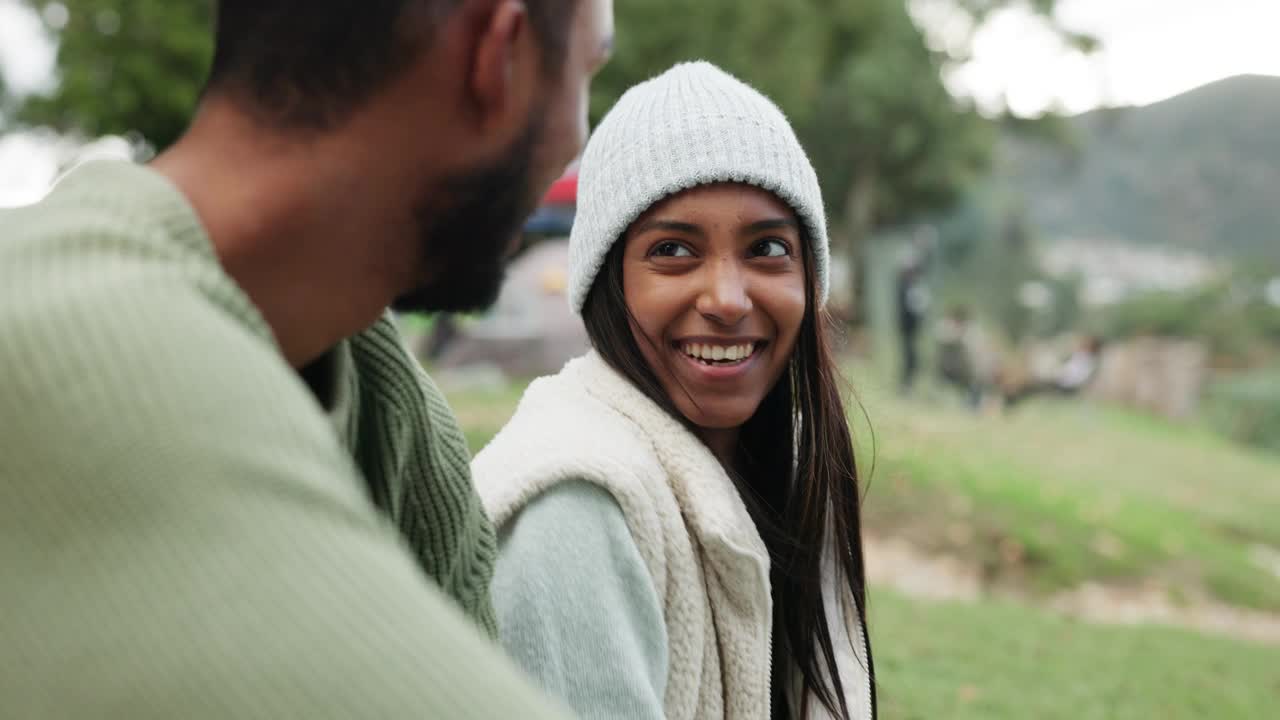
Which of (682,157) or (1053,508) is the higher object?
(682,157)

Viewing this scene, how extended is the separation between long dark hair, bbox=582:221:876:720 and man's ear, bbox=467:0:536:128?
119 cm

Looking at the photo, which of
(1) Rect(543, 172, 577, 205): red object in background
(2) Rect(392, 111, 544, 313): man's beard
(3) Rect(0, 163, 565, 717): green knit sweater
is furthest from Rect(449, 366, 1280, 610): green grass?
(3) Rect(0, 163, 565, 717): green knit sweater

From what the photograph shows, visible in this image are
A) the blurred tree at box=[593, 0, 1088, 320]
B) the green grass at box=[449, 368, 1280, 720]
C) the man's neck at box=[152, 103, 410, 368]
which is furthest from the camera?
the blurred tree at box=[593, 0, 1088, 320]

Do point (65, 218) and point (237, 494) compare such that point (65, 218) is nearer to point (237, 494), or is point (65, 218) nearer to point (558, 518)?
point (237, 494)

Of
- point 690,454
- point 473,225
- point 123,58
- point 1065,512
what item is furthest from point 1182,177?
point 473,225

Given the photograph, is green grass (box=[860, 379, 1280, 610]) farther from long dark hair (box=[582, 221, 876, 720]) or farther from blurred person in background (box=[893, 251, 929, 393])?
blurred person in background (box=[893, 251, 929, 393])

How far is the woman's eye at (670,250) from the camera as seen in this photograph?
7.25ft

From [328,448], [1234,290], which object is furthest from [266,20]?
[1234,290]

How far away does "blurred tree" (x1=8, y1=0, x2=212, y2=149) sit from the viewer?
1344 centimetres

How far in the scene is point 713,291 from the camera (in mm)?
2172

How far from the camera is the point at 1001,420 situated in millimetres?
15703

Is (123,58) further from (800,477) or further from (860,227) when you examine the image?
(860,227)

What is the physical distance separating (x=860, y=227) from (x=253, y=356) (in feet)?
96.2

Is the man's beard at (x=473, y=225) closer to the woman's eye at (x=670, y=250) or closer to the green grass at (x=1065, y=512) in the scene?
the woman's eye at (x=670, y=250)
